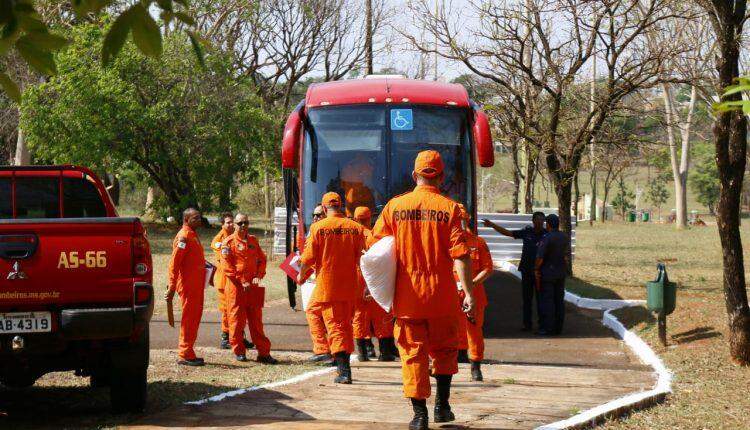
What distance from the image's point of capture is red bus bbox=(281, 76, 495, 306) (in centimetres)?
1541

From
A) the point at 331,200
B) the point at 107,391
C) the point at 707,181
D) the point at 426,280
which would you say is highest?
the point at 707,181

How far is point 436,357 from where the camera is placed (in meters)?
7.51

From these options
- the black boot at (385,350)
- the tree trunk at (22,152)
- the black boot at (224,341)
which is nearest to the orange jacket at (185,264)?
the black boot at (224,341)

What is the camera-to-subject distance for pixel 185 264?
11.7 m

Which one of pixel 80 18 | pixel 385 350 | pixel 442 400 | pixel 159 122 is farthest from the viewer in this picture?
pixel 159 122

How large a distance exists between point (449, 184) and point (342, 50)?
118 ft

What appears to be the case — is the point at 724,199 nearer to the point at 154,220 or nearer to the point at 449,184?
the point at 449,184

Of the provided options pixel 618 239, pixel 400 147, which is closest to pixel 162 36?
pixel 400 147

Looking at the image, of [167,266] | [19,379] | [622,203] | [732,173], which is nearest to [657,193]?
[622,203]

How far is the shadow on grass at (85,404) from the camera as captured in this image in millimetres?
8219

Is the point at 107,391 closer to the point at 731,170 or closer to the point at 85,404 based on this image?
the point at 85,404

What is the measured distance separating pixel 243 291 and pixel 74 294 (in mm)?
4617

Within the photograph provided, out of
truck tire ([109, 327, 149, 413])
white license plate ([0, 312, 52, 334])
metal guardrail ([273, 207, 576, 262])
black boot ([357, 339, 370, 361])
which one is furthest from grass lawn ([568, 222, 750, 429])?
white license plate ([0, 312, 52, 334])

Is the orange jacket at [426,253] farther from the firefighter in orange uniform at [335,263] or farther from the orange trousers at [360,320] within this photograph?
the orange trousers at [360,320]
